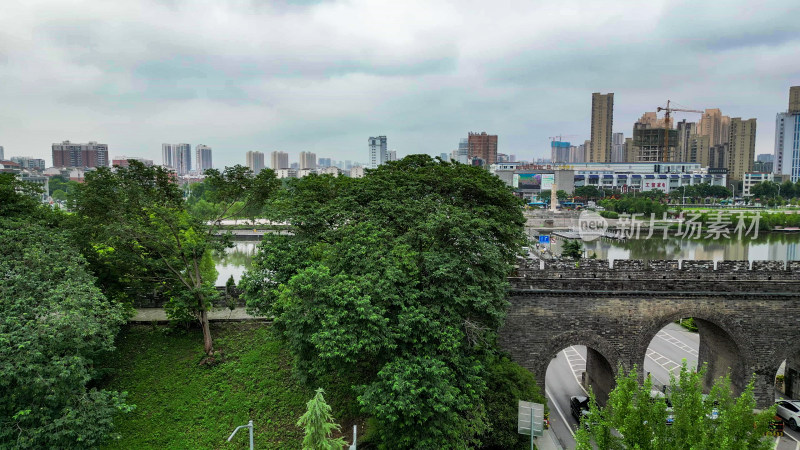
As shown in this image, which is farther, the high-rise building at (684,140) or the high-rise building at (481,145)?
the high-rise building at (481,145)

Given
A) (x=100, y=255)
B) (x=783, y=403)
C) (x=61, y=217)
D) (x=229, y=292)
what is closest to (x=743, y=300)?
(x=783, y=403)

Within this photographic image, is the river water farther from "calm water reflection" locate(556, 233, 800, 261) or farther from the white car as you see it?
the white car

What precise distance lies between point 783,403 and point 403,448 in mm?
13922

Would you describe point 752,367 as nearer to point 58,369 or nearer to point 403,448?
point 403,448

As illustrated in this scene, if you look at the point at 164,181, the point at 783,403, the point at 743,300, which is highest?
the point at 164,181

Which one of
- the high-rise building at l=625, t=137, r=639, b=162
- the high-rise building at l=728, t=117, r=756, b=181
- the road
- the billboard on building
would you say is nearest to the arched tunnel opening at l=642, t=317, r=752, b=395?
the road

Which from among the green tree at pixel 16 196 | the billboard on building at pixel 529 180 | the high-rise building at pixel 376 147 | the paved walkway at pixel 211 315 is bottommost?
the paved walkway at pixel 211 315

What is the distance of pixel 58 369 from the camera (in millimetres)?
8688

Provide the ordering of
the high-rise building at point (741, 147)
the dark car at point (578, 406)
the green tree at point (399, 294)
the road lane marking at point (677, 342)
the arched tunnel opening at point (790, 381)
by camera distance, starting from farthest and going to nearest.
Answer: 1. the high-rise building at point (741, 147)
2. the road lane marking at point (677, 342)
3. the arched tunnel opening at point (790, 381)
4. the dark car at point (578, 406)
5. the green tree at point (399, 294)

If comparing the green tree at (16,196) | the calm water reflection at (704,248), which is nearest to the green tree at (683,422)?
the green tree at (16,196)

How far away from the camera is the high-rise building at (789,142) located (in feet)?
398

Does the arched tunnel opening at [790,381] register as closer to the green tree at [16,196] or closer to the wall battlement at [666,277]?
the wall battlement at [666,277]

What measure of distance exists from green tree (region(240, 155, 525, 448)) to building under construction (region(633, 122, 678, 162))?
131413 millimetres

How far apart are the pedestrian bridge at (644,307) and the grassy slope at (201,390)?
7374mm
